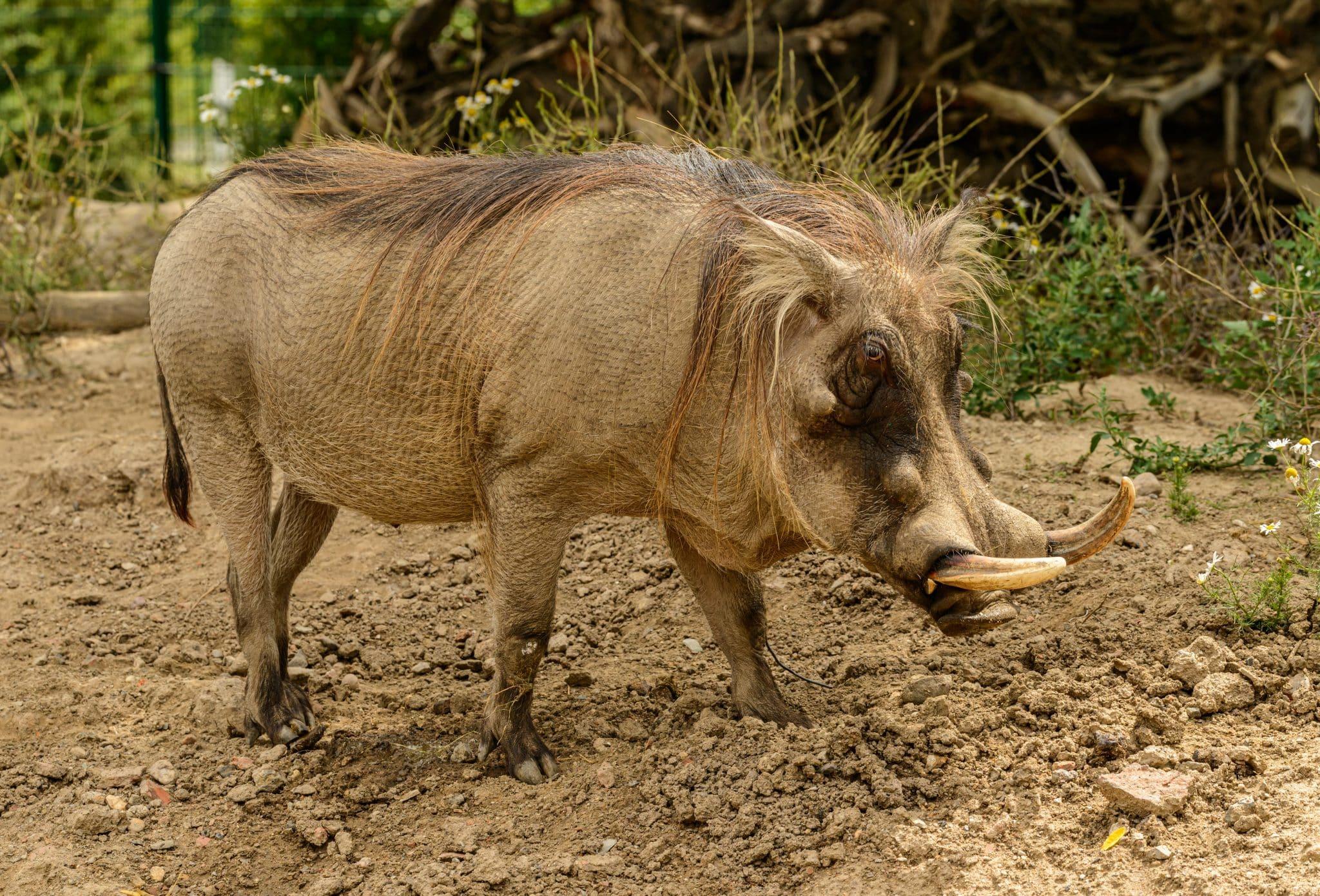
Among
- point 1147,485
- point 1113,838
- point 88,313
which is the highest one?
point 1113,838

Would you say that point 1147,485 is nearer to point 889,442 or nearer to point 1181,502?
point 1181,502

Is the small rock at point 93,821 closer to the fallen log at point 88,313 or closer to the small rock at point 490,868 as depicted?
the small rock at point 490,868

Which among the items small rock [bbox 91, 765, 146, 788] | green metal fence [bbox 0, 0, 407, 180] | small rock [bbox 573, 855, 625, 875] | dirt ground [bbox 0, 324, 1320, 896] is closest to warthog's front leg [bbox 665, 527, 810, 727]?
dirt ground [bbox 0, 324, 1320, 896]

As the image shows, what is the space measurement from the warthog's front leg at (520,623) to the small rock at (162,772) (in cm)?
79

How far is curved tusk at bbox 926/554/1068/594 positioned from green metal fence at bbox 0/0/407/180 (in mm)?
8678

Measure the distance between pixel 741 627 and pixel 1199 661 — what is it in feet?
3.64

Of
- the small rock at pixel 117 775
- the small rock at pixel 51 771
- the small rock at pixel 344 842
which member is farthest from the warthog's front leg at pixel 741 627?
the small rock at pixel 51 771

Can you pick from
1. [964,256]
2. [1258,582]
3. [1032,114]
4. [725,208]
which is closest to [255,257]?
[725,208]

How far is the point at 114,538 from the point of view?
5098mm

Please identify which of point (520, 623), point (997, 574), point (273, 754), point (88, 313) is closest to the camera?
point (997, 574)

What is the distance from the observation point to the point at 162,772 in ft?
11.6

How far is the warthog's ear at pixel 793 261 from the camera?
2.87 m

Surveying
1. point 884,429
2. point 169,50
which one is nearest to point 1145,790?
point 884,429

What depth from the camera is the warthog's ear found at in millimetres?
2869
